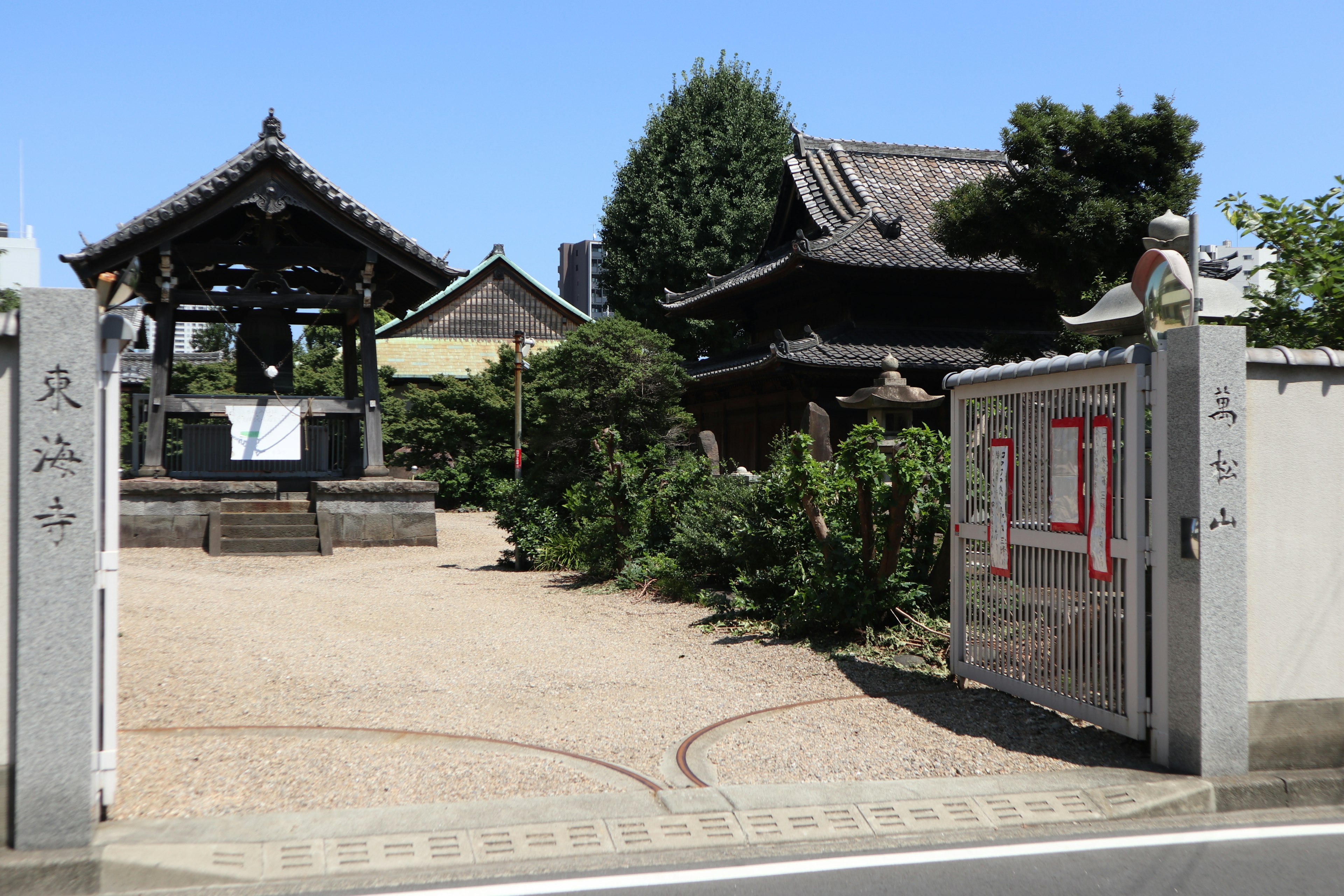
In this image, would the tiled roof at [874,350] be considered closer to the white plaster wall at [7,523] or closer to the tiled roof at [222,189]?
the tiled roof at [222,189]

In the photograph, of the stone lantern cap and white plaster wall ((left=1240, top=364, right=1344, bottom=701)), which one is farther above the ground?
the stone lantern cap

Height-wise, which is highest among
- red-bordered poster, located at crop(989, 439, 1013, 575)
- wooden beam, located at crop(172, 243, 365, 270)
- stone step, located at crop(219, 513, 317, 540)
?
wooden beam, located at crop(172, 243, 365, 270)

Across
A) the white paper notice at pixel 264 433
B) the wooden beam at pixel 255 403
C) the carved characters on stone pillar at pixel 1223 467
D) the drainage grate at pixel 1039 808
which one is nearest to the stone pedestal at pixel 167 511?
the white paper notice at pixel 264 433

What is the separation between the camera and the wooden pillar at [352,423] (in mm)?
18625

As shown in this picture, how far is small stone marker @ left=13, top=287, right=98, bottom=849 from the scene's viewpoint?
4074 mm

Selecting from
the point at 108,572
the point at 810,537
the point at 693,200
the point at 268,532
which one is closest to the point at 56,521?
the point at 108,572

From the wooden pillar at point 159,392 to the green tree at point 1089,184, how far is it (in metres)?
14.1

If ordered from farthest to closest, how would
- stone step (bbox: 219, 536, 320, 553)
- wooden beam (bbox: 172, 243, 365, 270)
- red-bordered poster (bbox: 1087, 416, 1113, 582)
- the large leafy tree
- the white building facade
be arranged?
the white building facade
the large leafy tree
wooden beam (bbox: 172, 243, 365, 270)
stone step (bbox: 219, 536, 320, 553)
red-bordered poster (bbox: 1087, 416, 1113, 582)

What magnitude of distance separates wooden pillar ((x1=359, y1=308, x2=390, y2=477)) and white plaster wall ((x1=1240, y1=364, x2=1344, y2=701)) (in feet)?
48.5

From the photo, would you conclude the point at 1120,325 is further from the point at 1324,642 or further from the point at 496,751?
the point at 496,751

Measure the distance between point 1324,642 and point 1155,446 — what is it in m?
1.31

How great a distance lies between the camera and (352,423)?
18.7 metres

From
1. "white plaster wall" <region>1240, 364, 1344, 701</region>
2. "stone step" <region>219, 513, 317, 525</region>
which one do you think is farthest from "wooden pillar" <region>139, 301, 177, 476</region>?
"white plaster wall" <region>1240, 364, 1344, 701</region>

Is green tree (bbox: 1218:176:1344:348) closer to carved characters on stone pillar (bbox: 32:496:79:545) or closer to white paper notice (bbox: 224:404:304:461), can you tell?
carved characters on stone pillar (bbox: 32:496:79:545)
